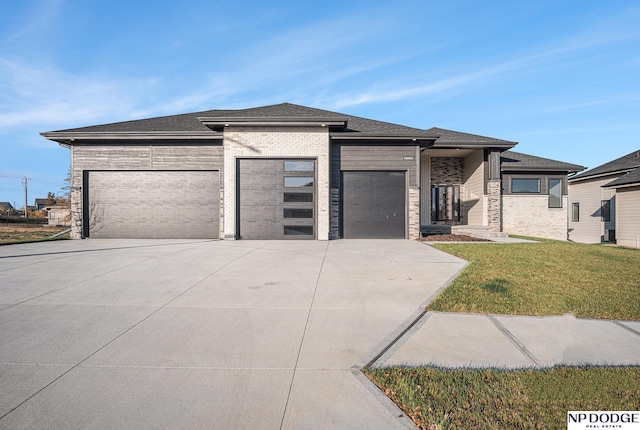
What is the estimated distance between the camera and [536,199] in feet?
65.4

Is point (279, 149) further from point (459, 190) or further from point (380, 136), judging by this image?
point (459, 190)

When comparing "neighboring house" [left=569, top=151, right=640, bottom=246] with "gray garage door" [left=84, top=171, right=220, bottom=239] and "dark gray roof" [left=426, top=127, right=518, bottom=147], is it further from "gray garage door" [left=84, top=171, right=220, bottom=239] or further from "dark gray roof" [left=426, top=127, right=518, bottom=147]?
"gray garage door" [left=84, top=171, right=220, bottom=239]

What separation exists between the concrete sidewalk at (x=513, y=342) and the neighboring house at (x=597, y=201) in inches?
818

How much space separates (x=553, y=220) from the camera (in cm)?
2002

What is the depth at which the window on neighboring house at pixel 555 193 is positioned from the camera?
20125 mm

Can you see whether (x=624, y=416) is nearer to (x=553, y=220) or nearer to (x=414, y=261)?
Answer: (x=414, y=261)

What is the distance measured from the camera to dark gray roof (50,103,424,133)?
14867 millimetres

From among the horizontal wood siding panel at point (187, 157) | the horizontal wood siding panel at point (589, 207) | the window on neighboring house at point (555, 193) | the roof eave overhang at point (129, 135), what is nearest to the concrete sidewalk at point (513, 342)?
the horizontal wood siding panel at point (187, 157)

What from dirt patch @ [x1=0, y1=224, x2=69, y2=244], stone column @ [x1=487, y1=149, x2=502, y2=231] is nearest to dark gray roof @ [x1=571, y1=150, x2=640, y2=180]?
stone column @ [x1=487, y1=149, x2=502, y2=231]

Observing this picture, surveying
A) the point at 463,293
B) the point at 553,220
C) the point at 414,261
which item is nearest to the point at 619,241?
the point at 553,220

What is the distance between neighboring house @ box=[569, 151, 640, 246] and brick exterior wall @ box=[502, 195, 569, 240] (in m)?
3.19

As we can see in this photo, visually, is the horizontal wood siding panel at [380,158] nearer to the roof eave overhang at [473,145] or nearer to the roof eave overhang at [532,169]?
the roof eave overhang at [473,145]

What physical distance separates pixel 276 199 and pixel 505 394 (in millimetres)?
12516

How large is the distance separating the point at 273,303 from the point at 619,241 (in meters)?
23.1
